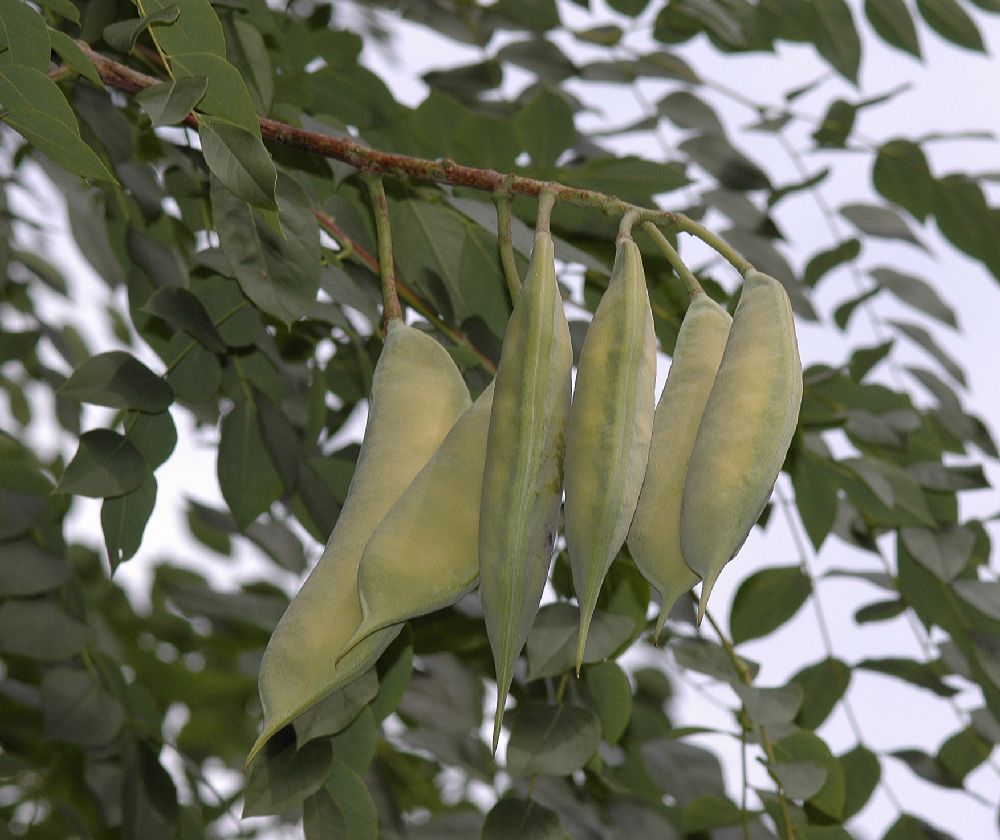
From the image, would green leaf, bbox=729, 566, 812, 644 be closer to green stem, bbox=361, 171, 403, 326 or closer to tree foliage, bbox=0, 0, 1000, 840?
tree foliage, bbox=0, 0, 1000, 840

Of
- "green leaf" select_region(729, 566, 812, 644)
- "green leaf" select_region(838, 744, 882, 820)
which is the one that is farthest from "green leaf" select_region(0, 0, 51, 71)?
"green leaf" select_region(838, 744, 882, 820)

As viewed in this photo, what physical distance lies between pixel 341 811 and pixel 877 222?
131 cm

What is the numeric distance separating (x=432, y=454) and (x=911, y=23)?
1354 millimetres

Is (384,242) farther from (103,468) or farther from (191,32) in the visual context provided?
(103,468)

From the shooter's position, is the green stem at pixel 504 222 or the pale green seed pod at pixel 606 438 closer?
the pale green seed pod at pixel 606 438

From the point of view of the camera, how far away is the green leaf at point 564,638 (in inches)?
51.2

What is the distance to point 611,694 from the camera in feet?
4.61

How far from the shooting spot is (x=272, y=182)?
958mm

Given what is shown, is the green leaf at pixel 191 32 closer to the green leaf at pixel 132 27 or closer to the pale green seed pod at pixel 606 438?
the green leaf at pixel 132 27

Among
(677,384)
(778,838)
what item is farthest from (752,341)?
(778,838)

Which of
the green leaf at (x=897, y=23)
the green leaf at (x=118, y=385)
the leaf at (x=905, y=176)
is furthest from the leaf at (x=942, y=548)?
the green leaf at (x=118, y=385)

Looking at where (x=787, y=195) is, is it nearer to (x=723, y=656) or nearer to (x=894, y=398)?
(x=894, y=398)

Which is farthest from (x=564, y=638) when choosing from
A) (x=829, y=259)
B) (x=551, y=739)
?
(x=829, y=259)

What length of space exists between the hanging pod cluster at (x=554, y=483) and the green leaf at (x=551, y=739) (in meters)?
0.43
